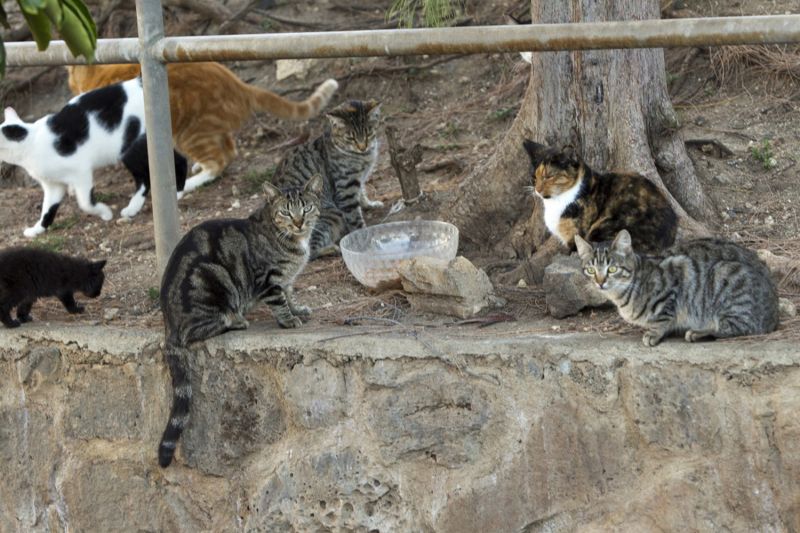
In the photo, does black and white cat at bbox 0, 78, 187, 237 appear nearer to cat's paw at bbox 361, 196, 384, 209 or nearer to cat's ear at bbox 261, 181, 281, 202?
cat's paw at bbox 361, 196, 384, 209

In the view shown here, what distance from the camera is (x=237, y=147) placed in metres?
8.11

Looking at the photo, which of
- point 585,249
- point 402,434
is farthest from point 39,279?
point 585,249

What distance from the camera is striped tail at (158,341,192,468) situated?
4.41 meters

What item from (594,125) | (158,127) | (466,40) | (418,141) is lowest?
(418,141)

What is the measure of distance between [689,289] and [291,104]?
13.8 feet

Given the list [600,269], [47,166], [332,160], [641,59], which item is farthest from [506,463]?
[47,166]

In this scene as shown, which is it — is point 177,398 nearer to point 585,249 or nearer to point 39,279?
point 39,279

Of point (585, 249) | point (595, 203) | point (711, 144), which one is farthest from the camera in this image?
point (711, 144)

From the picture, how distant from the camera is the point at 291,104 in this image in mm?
7551

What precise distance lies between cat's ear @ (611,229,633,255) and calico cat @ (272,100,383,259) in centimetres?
228

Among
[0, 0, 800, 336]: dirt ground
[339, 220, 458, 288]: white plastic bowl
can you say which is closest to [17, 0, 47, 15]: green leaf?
[0, 0, 800, 336]: dirt ground

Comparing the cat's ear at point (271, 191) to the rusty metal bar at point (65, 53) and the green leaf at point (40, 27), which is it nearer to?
the rusty metal bar at point (65, 53)

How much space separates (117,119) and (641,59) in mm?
3827

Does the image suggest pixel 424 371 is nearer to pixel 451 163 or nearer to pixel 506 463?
pixel 506 463
